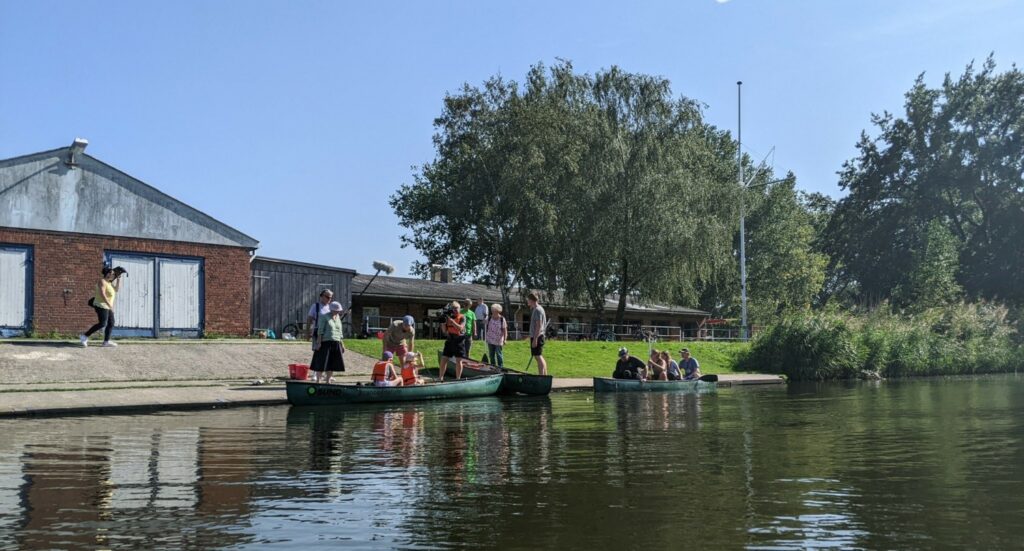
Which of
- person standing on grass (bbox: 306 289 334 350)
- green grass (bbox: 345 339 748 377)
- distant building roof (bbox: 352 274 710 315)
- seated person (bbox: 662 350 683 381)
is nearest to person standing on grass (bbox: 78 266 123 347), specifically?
person standing on grass (bbox: 306 289 334 350)

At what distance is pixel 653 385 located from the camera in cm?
2561

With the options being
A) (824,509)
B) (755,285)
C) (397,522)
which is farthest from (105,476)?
(755,285)

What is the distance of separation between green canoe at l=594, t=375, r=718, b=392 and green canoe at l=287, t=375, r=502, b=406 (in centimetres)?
500

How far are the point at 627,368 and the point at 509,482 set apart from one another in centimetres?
1683

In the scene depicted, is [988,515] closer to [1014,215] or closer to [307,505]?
[307,505]

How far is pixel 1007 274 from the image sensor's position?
216ft

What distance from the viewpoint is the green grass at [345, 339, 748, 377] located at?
31.4m

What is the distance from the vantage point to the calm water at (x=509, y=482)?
6.76 meters

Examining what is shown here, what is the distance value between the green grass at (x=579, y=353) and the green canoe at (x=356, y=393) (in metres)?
8.48

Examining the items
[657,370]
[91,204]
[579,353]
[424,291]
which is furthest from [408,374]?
[424,291]

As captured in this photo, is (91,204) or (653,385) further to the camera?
(91,204)

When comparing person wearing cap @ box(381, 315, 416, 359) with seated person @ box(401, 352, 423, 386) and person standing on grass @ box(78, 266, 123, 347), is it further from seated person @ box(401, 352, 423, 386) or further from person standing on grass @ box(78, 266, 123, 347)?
person standing on grass @ box(78, 266, 123, 347)

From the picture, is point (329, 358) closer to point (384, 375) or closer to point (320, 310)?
point (384, 375)

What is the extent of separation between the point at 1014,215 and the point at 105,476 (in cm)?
6816
